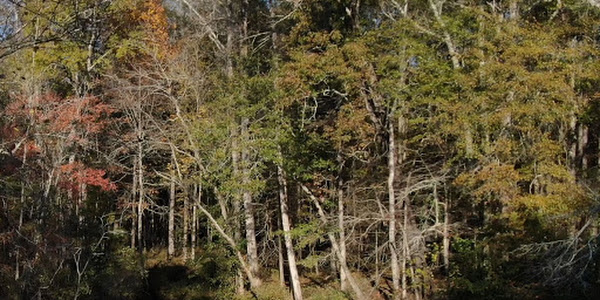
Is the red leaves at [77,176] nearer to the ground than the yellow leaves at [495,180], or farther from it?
farther from it

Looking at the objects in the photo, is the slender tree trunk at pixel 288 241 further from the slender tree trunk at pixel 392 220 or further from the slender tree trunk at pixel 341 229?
the slender tree trunk at pixel 392 220

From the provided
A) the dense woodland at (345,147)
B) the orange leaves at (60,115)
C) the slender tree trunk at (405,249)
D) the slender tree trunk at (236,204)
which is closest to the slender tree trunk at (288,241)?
the dense woodland at (345,147)

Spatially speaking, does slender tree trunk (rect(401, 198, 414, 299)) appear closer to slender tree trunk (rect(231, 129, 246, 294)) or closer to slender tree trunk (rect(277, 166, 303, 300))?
slender tree trunk (rect(277, 166, 303, 300))

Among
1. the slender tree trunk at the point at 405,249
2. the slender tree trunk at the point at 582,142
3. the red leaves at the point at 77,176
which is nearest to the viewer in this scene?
the slender tree trunk at the point at 405,249

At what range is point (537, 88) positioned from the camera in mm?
11328

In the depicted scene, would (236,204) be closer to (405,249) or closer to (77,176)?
(77,176)

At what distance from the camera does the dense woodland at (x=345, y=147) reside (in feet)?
38.2

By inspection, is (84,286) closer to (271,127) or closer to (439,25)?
(271,127)

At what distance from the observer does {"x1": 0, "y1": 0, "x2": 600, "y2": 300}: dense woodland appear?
11633mm

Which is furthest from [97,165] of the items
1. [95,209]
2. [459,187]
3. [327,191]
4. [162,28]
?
[459,187]

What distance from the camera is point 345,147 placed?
14.9 m

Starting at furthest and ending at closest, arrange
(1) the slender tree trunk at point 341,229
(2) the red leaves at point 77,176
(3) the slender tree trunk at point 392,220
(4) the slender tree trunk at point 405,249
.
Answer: (2) the red leaves at point 77,176 < (1) the slender tree trunk at point 341,229 < (3) the slender tree trunk at point 392,220 < (4) the slender tree trunk at point 405,249

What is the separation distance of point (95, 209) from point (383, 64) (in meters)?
12.4

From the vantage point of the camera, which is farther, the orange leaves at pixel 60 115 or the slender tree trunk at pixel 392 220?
the slender tree trunk at pixel 392 220
